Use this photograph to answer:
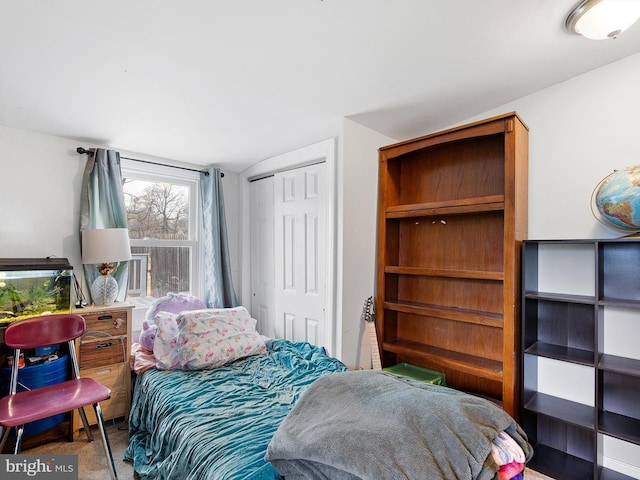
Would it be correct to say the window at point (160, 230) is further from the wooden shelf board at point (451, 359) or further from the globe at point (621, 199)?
the globe at point (621, 199)

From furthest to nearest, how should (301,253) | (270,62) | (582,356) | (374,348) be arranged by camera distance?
(301,253) → (374,348) → (582,356) → (270,62)

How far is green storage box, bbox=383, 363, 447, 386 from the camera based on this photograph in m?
2.37

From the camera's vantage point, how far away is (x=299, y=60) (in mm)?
1701

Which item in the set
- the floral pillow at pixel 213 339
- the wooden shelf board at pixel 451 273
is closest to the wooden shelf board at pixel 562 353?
the wooden shelf board at pixel 451 273

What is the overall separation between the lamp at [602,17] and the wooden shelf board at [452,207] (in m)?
0.87

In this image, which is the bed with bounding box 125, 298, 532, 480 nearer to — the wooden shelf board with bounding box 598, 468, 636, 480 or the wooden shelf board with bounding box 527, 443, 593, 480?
the wooden shelf board with bounding box 527, 443, 593, 480

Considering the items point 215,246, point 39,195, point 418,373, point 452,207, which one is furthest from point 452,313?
point 39,195

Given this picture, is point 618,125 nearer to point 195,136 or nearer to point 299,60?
point 299,60

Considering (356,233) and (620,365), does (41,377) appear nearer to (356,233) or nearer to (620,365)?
(356,233)

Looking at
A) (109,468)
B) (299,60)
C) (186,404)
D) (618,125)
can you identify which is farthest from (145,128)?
(618,125)

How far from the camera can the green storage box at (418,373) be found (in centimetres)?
237

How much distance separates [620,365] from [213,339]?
242 centimetres

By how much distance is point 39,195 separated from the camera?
245 cm

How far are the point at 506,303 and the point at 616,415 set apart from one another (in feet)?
2.71
